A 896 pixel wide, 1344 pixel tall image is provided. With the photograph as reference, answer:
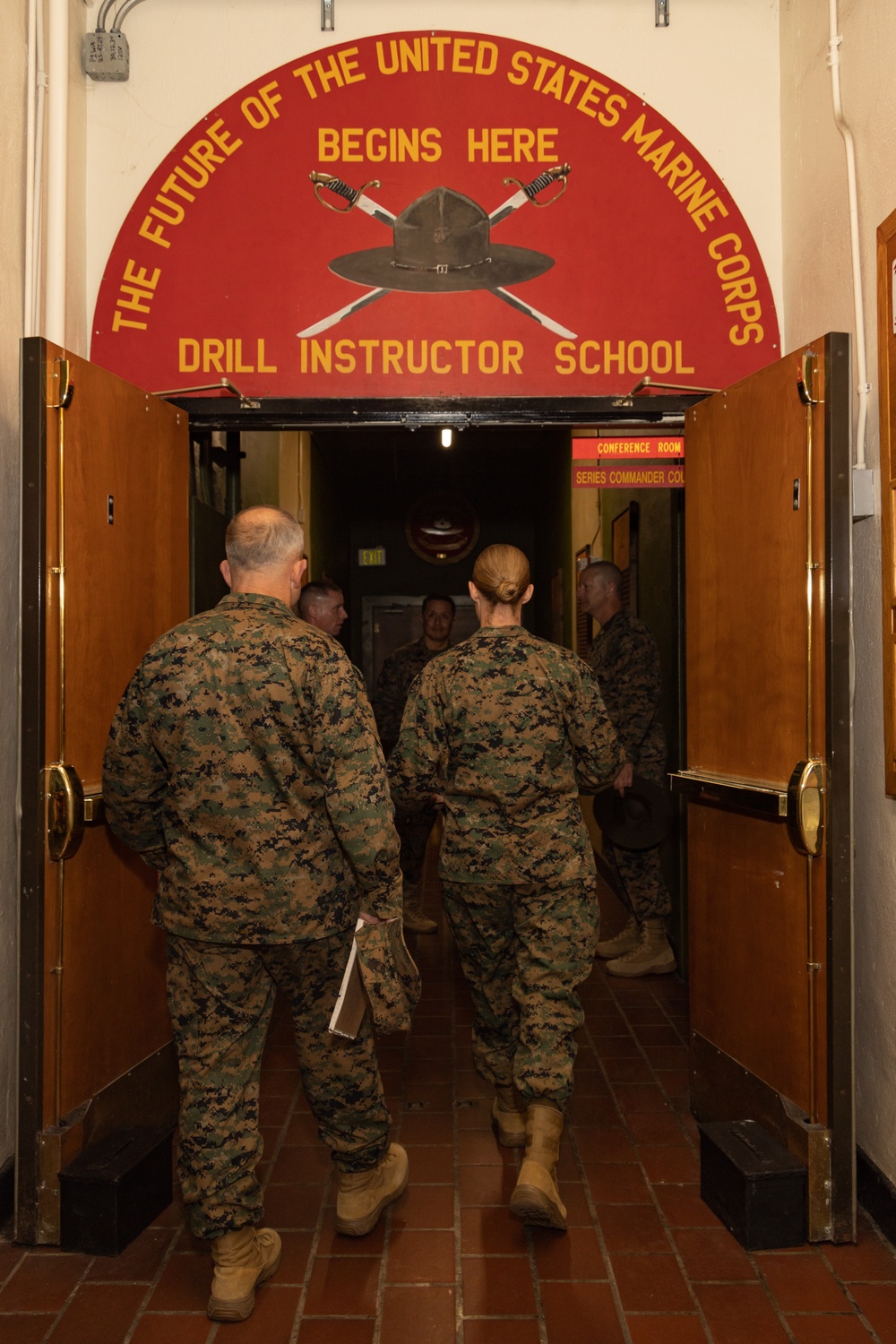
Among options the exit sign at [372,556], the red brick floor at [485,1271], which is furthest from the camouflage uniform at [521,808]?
the exit sign at [372,556]

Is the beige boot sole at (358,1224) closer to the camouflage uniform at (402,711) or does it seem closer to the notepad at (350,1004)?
the notepad at (350,1004)

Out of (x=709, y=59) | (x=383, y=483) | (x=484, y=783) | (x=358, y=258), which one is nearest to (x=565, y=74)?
(x=709, y=59)

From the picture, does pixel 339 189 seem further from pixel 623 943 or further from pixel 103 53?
pixel 623 943

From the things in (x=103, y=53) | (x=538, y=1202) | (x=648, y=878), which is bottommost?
(x=538, y=1202)

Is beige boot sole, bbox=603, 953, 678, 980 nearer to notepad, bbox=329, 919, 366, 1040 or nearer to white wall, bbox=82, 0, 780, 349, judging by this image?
notepad, bbox=329, 919, 366, 1040

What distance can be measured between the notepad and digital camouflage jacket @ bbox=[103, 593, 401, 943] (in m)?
0.10

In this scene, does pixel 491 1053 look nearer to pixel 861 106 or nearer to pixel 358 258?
pixel 358 258

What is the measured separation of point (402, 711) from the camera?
15.9 ft

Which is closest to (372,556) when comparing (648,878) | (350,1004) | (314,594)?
(314,594)

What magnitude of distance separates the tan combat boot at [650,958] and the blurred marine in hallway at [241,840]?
8.59ft

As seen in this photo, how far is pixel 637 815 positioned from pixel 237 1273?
272 cm

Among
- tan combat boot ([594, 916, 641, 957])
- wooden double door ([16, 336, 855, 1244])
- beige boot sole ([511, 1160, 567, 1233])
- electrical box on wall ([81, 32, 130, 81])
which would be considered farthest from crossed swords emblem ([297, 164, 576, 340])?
tan combat boot ([594, 916, 641, 957])

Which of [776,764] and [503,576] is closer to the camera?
[776,764]

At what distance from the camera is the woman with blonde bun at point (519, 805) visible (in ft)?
8.40
